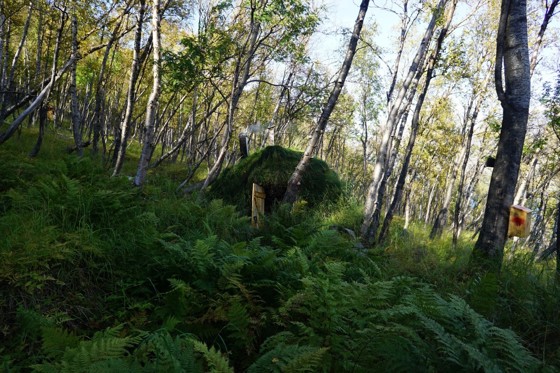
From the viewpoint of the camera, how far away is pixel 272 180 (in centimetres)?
1012

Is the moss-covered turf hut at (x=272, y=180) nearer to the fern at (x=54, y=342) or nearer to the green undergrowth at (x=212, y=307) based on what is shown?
the green undergrowth at (x=212, y=307)

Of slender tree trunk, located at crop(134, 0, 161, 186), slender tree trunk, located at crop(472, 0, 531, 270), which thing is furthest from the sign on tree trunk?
slender tree trunk, located at crop(472, 0, 531, 270)

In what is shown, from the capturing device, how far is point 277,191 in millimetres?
10258

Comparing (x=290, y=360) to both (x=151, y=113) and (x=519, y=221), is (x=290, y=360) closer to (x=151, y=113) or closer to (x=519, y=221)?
(x=519, y=221)

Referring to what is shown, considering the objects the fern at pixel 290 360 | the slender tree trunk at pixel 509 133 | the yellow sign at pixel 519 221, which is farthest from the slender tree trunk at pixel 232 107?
the fern at pixel 290 360

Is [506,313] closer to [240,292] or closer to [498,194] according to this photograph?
[240,292]

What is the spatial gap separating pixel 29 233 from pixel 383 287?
3.28 m

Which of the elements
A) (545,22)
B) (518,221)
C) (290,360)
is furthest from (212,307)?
(545,22)

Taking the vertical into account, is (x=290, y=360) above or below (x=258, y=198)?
below

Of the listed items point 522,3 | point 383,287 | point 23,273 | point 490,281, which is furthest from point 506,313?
point 522,3

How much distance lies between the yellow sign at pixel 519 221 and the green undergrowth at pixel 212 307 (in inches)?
17.9

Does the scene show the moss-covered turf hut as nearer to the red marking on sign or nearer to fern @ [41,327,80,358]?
the red marking on sign

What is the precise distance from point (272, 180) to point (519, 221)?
21.0 feet

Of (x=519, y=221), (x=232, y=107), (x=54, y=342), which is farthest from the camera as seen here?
(x=232, y=107)
